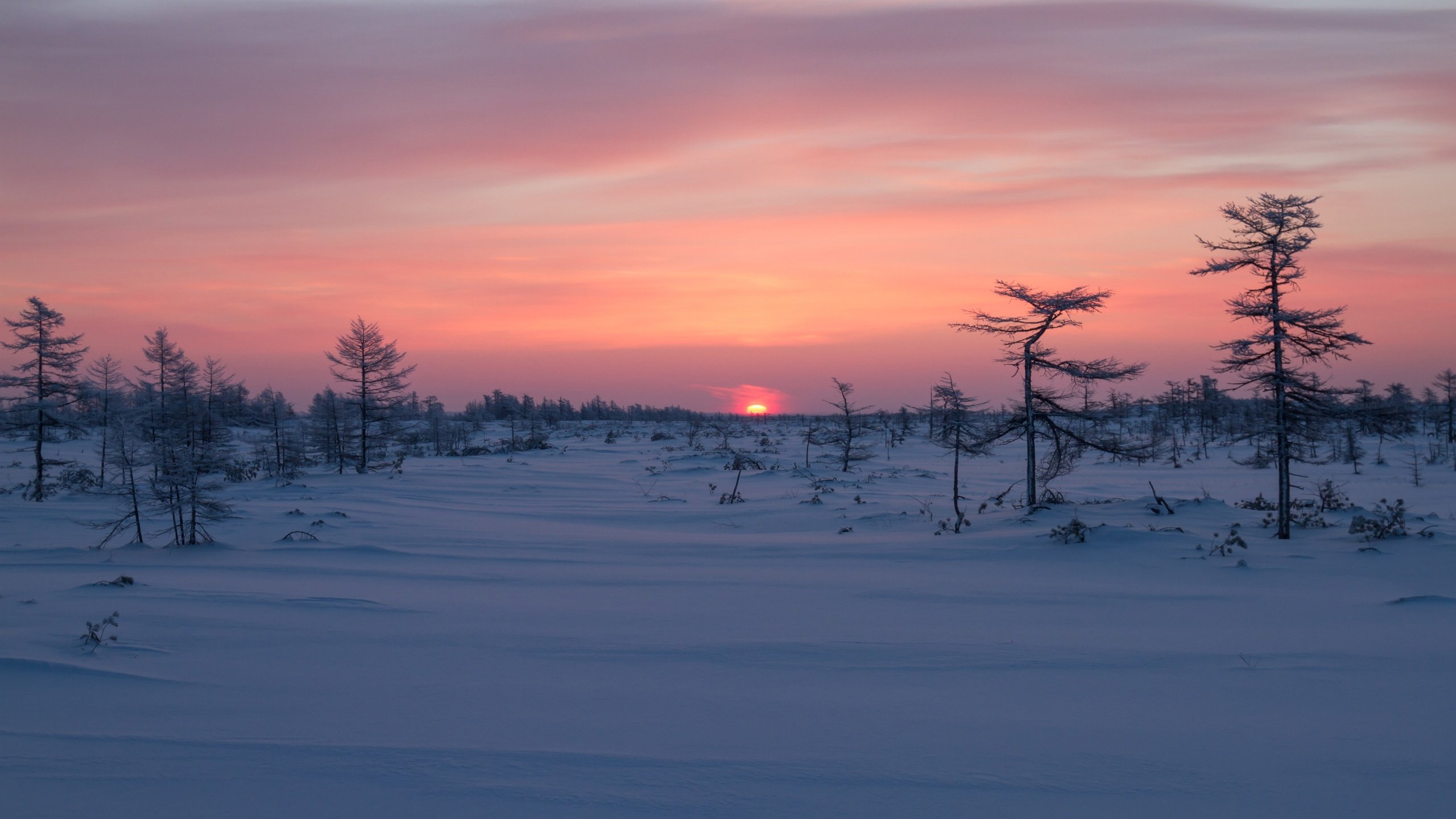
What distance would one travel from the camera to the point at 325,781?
4215 millimetres

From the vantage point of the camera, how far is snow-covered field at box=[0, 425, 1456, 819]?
418 centimetres

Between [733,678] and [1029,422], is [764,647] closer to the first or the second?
[733,678]

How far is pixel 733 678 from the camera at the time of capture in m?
5.99

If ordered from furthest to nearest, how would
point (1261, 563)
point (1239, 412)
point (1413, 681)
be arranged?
point (1239, 412), point (1261, 563), point (1413, 681)

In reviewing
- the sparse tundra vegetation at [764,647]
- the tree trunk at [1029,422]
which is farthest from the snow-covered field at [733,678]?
the tree trunk at [1029,422]

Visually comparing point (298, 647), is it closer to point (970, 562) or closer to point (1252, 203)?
point (970, 562)

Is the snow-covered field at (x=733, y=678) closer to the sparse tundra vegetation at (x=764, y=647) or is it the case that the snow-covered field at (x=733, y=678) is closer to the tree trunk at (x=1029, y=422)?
the sparse tundra vegetation at (x=764, y=647)

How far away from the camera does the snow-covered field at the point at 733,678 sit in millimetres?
Answer: 4180

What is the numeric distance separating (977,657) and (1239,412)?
50.4m

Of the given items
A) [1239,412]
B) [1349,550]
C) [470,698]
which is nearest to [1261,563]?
[1349,550]

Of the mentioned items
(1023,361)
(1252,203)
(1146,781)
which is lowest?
(1146,781)

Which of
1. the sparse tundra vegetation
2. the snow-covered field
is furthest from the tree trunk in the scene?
the snow-covered field

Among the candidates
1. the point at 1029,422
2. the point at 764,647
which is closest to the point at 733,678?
the point at 764,647

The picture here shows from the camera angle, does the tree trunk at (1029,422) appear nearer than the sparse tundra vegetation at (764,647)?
No
